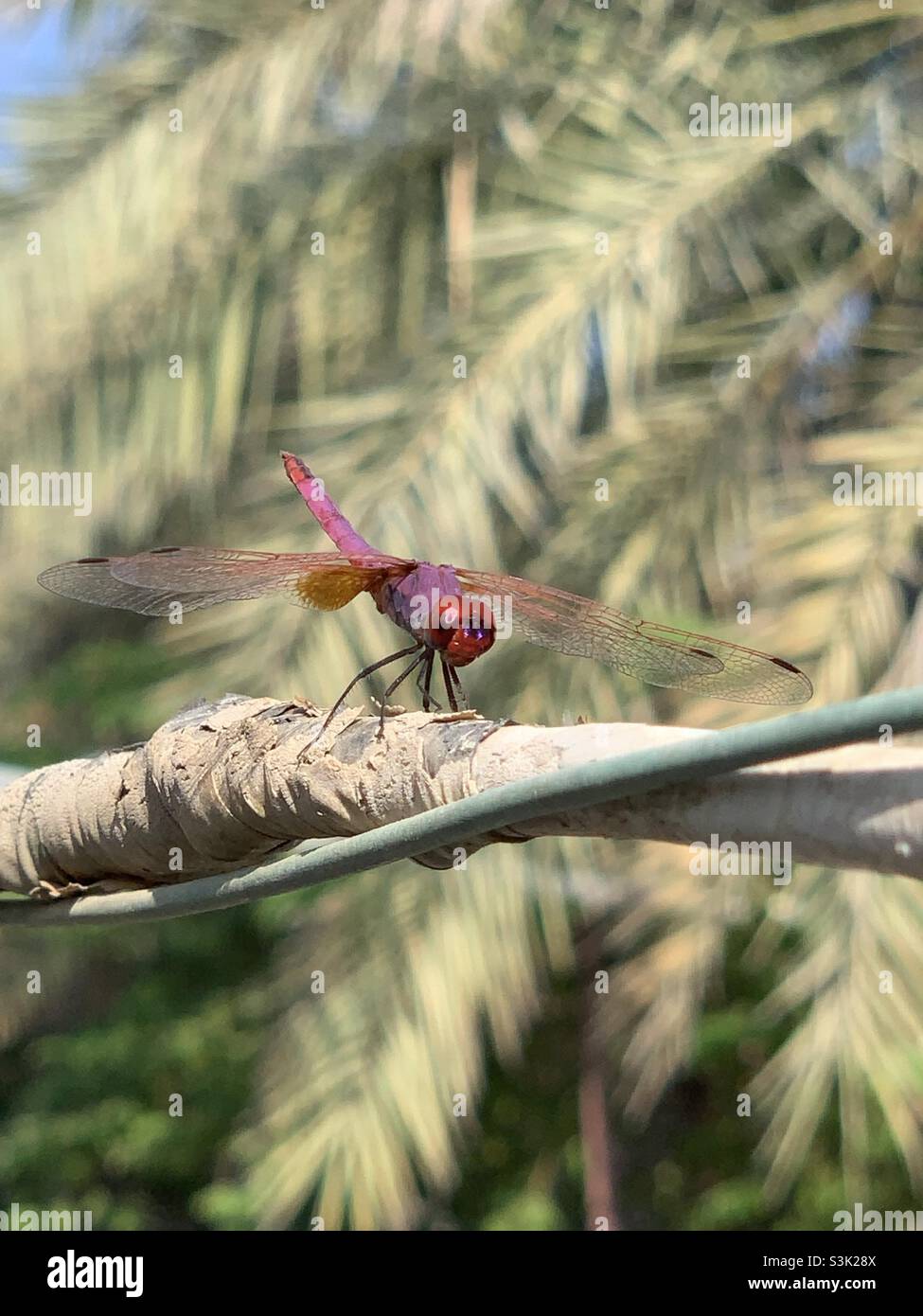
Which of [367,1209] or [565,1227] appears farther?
[565,1227]

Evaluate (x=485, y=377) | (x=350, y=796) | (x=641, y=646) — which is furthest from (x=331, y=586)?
(x=485, y=377)

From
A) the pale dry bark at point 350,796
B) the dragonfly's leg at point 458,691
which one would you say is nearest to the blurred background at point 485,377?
the dragonfly's leg at point 458,691

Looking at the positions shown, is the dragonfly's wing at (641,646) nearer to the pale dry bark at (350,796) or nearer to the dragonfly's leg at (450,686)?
the dragonfly's leg at (450,686)

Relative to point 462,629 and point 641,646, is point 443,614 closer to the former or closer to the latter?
point 462,629

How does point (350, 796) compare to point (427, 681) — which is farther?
point (427, 681)

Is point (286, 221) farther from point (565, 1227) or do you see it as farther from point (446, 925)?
point (565, 1227)
